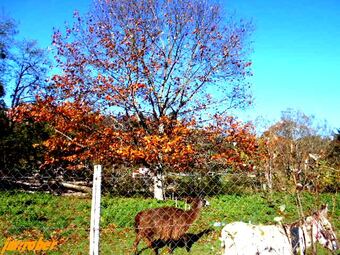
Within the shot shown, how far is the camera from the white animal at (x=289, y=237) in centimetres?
475

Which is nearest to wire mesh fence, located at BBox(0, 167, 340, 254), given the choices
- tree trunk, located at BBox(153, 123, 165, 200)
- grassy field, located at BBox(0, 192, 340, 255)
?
grassy field, located at BBox(0, 192, 340, 255)

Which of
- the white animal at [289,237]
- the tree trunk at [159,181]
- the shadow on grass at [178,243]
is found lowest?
the shadow on grass at [178,243]

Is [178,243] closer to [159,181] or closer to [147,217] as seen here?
Answer: [147,217]

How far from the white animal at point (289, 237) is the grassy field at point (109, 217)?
0.96 metres

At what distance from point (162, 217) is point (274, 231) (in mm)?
2721

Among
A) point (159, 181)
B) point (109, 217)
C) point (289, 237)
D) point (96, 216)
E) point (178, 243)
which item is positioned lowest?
point (178, 243)

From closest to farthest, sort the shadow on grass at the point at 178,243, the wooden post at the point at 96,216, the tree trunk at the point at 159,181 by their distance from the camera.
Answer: the wooden post at the point at 96,216 < the shadow on grass at the point at 178,243 < the tree trunk at the point at 159,181

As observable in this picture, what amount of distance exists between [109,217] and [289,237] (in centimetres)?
707

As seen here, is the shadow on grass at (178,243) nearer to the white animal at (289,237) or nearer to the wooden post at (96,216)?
the white animal at (289,237)

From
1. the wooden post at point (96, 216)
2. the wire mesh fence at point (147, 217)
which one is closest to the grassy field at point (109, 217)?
the wire mesh fence at point (147, 217)

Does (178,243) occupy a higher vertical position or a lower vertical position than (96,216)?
lower

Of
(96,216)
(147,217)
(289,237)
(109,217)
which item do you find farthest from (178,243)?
(96,216)

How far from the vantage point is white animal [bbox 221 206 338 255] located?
15.6ft

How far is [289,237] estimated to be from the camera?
4.75 m
